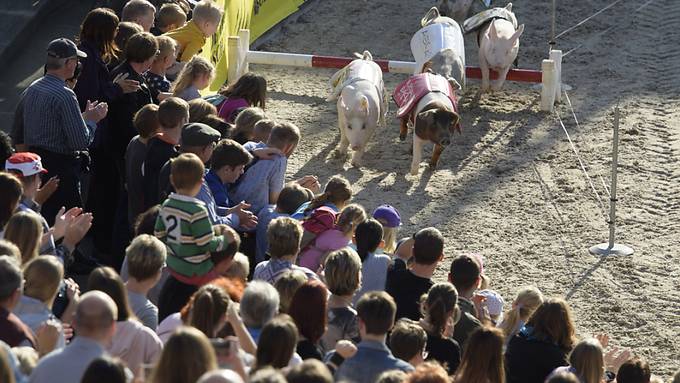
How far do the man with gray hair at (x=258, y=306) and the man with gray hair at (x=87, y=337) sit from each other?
75 cm

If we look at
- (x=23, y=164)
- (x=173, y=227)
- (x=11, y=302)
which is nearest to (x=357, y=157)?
(x=23, y=164)

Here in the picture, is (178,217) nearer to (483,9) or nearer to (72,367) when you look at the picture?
(72,367)

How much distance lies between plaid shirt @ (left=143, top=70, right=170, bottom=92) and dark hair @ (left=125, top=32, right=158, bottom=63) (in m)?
0.43

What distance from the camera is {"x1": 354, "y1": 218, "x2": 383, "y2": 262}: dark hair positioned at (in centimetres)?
797

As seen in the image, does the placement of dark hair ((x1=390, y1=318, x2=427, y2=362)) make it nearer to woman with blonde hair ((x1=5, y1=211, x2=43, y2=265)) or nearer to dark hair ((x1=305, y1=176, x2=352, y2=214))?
woman with blonde hair ((x1=5, y1=211, x2=43, y2=265))

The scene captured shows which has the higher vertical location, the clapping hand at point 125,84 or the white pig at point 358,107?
the clapping hand at point 125,84

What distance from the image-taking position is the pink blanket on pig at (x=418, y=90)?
1332 centimetres

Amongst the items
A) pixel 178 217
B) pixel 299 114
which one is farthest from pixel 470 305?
pixel 299 114

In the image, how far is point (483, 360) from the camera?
20.4ft

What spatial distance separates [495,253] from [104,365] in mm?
6877

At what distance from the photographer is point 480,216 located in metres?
12.2

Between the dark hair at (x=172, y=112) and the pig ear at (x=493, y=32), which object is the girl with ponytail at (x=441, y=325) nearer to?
the dark hair at (x=172, y=112)

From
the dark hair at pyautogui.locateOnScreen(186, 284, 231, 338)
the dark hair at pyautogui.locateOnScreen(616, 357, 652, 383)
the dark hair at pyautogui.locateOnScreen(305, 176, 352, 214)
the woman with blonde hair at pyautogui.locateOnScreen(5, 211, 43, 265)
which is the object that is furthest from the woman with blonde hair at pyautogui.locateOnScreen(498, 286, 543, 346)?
the woman with blonde hair at pyautogui.locateOnScreen(5, 211, 43, 265)

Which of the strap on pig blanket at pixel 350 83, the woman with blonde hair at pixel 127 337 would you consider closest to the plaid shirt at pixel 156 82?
the strap on pig blanket at pixel 350 83
